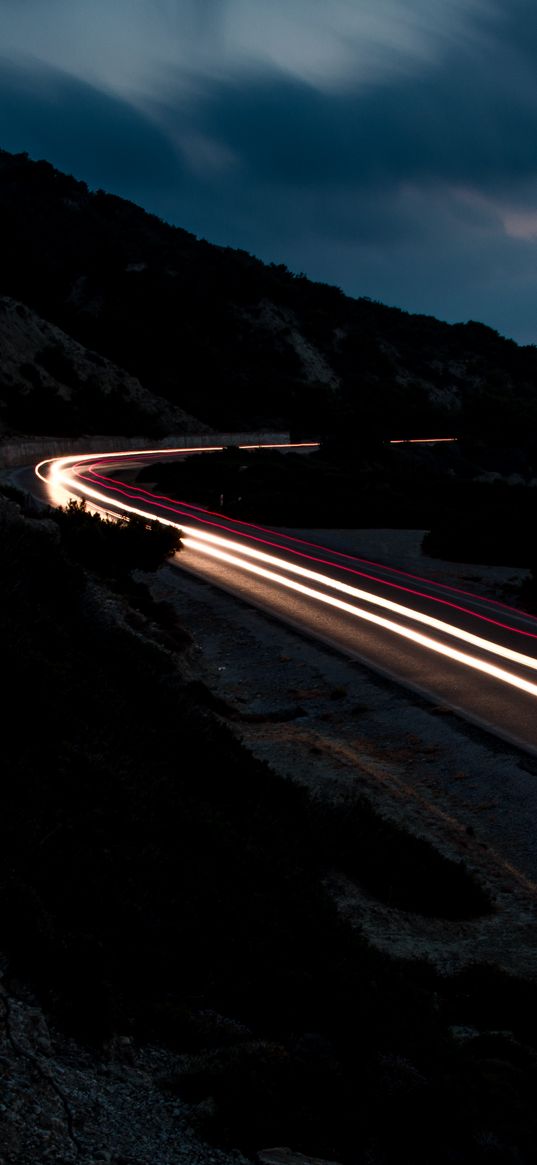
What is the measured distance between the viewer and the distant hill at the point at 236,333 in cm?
9700

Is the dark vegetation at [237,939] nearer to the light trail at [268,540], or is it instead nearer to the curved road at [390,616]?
the curved road at [390,616]

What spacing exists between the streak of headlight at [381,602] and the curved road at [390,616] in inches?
1.1

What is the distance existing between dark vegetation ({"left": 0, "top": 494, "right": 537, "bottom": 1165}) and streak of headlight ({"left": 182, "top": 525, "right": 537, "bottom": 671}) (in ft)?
32.4

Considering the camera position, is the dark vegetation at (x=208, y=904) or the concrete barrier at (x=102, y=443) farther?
the concrete barrier at (x=102, y=443)

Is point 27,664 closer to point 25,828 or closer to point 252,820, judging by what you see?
point 252,820

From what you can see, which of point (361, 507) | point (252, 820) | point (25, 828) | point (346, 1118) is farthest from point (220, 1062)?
point (361, 507)

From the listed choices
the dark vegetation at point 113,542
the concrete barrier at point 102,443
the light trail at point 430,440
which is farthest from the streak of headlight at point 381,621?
the light trail at point 430,440

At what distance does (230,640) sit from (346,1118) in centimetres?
1706

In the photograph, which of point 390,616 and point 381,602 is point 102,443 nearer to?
point 381,602

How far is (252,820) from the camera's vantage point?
1037 cm

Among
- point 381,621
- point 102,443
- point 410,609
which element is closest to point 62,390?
point 102,443

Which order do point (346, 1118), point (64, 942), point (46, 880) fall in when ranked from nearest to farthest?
point (346, 1118), point (64, 942), point (46, 880)

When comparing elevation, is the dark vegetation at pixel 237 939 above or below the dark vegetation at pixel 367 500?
below

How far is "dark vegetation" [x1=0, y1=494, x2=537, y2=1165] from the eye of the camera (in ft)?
17.2
